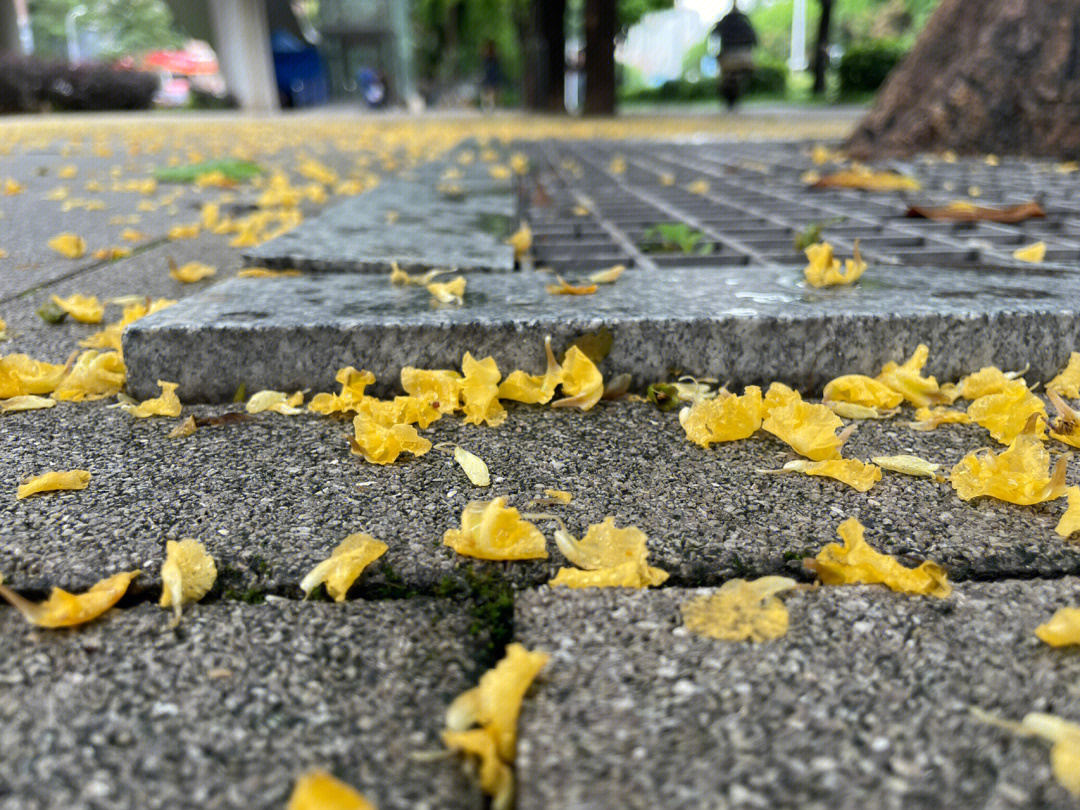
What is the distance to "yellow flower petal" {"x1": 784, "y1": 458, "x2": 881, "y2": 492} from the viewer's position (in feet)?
4.47

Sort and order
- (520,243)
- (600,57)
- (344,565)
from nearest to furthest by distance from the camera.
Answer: (344,565), (520,243), (600,57)

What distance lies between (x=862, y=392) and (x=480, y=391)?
80cm

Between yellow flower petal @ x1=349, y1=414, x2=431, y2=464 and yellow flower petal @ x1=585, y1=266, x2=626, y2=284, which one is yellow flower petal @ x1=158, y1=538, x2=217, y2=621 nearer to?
yellow flower petal @ x1=349, y1=414, x2=431, y2=464

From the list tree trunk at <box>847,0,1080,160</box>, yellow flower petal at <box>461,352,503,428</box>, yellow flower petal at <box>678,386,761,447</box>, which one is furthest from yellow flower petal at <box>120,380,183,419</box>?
tree trunk at <box>847,0,1080,160</box>


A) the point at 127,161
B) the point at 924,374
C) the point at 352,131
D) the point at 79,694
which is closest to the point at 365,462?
the point at 79,694

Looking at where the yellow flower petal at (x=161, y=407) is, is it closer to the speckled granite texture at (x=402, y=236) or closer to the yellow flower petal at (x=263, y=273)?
the yellow flower petal at (x=263, y=273)

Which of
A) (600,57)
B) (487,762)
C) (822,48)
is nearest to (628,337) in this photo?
(487,762)

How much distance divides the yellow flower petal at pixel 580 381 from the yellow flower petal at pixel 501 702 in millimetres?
852

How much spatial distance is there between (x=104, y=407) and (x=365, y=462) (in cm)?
66

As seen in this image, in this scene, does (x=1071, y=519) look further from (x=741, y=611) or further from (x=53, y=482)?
(x=53, y=482)

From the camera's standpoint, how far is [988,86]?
18.5ft

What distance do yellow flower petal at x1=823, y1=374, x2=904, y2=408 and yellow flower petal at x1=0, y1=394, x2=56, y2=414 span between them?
1638 mm

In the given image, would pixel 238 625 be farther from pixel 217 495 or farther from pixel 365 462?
pixel 365 462

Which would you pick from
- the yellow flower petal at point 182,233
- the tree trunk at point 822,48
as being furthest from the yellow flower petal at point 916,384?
the tree trunk at point 822,48
